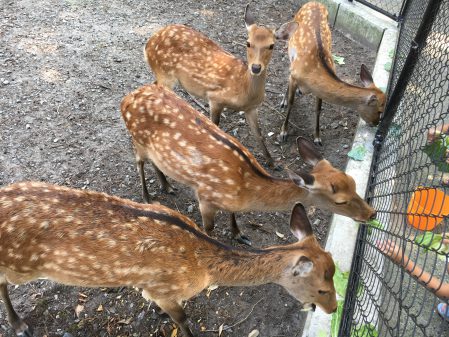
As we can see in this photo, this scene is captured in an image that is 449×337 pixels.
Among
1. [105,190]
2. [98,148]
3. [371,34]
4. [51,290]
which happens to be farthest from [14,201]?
[371,34]

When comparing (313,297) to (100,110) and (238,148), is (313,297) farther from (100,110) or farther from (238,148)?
(100,110)

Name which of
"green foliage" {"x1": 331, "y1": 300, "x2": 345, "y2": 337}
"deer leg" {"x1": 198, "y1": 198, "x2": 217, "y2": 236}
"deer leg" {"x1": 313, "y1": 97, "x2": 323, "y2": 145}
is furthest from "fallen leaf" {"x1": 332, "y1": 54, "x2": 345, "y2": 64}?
"green foliage" {"x1": 331, "y1": 300, "x2": 345, "y2": 337}

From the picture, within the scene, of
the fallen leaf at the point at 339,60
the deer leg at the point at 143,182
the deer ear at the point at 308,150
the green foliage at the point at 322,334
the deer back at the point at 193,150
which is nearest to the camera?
the green foliage at the point at 322,334

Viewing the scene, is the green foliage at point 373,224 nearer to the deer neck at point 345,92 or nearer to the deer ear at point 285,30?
the deer neck at point 345,92

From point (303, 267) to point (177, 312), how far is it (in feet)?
2.76

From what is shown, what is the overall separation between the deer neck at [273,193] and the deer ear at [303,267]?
0.68m

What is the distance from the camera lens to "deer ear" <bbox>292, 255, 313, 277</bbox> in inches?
97.1

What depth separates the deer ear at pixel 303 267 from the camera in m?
2.47

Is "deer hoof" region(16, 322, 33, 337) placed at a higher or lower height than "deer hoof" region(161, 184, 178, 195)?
lower

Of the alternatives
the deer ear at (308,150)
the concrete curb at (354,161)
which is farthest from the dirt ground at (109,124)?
the deer ear at (308,150)

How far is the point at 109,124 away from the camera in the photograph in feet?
14.6

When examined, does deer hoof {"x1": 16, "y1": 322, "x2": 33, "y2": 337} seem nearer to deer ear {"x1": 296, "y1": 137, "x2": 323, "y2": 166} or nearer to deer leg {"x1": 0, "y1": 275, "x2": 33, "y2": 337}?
deer leg {"x1": 0, "y1": 275, "x2": 33, "y2": 337}

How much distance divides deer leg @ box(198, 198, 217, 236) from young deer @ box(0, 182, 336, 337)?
1.90ft

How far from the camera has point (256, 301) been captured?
318 centimetres
